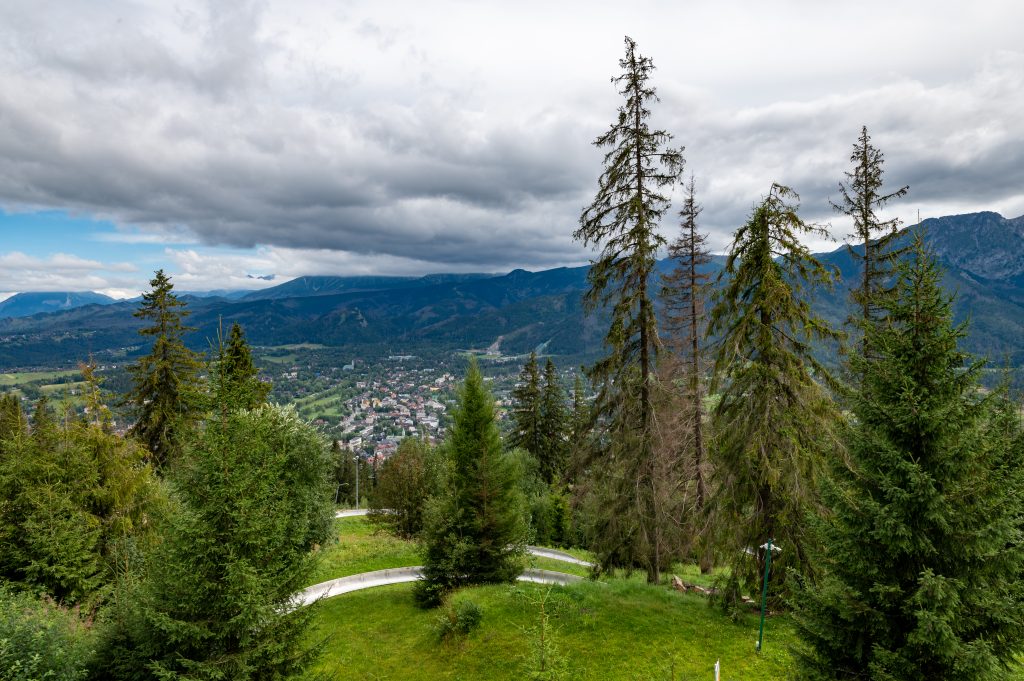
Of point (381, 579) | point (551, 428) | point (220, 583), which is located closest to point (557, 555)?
point (381, 579)

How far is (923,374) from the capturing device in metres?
7.11

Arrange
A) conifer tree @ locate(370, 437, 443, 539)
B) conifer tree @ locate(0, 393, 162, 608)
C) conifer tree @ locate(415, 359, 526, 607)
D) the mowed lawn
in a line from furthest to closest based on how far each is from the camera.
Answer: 1. conifer tree @ locate(370, 437, 443, 539)
2. conifer tree @ locate(415, 359, 526, 607)
3. conifer tree @ locate(0, 393, 162, 608)
4. the mowed lawn

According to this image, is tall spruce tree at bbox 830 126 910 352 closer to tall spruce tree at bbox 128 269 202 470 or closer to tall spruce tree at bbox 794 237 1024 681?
tall spruce tree at bbox 794 237 1024 681

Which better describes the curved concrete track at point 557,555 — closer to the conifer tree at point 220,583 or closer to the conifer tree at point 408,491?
the conifer tree at point 408,491

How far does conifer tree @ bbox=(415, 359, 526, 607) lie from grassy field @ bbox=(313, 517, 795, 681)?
3.62 feet

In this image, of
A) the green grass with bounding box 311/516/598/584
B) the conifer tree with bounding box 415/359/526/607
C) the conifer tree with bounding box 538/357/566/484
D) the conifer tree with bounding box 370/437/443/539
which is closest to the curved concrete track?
the green grass with bounding box 311/516/598/584

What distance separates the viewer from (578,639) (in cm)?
1242

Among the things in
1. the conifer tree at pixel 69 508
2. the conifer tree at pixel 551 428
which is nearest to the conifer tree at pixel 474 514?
the conifer tree at pixel 69 508

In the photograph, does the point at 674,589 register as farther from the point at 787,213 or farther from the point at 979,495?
the point at 787,213

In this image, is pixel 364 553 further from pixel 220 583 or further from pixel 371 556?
pixel 220 583

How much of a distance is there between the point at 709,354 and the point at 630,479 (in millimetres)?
4622

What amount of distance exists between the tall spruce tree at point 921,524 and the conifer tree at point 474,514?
10923mm

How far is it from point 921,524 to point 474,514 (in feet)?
43.0

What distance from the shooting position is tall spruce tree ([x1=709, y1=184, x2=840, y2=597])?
1143cm
